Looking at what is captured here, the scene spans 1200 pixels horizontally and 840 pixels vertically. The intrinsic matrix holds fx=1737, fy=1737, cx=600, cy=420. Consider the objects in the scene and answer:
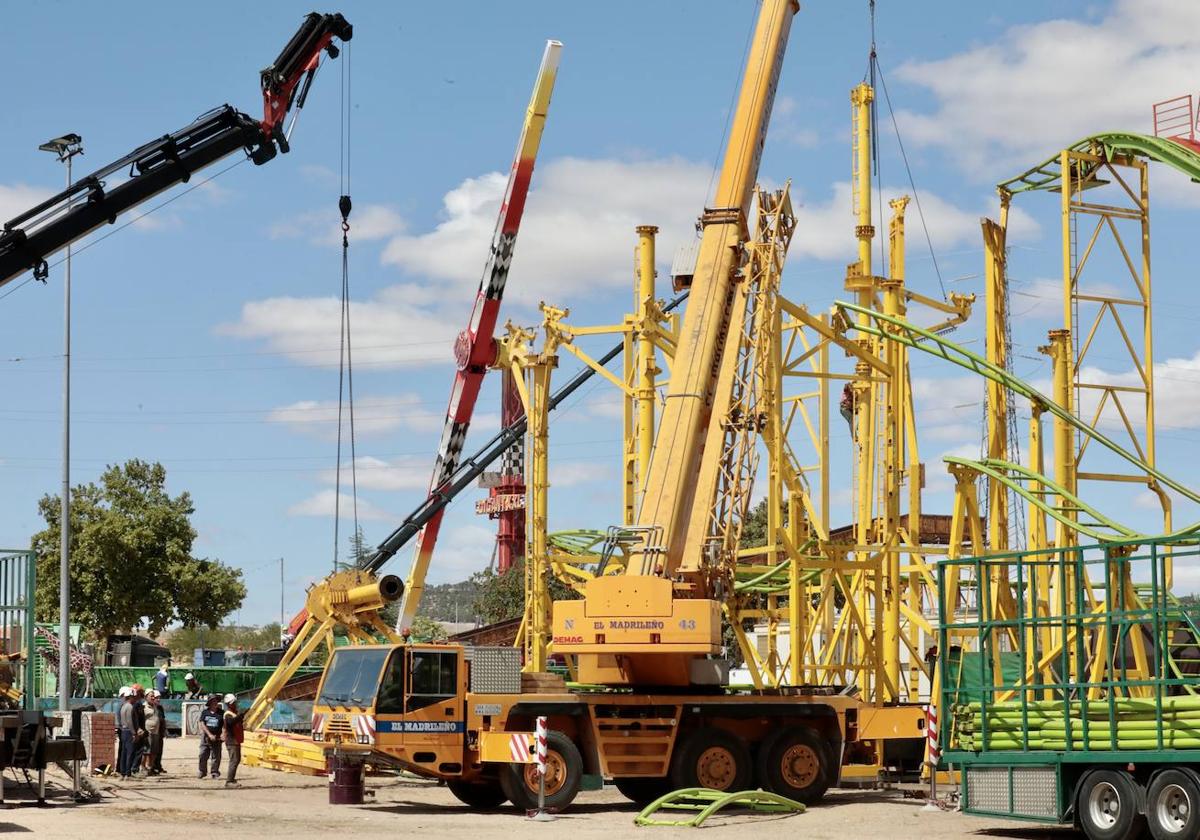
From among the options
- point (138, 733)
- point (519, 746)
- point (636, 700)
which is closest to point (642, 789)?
point (636, 700)

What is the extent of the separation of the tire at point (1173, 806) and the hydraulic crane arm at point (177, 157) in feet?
56.9

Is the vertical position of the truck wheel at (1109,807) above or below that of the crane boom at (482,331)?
below

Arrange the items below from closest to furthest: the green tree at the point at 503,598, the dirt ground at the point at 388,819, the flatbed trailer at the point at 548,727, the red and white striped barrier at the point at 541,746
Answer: the dirt ground at the point at 388,819 → the red and white striped barrier at the point at 541,746 → the flatbed trailer at the point at 548,727 → the green tree at the point at 503,598

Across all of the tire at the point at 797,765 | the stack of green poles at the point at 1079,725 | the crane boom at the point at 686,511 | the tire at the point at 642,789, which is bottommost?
the tire at the point at 642,789

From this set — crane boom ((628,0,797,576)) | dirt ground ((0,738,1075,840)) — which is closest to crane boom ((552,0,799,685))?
crane boom ((628,0,797,576))

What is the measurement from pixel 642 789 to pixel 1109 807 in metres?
8.65

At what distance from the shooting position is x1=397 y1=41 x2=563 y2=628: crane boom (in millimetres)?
42062

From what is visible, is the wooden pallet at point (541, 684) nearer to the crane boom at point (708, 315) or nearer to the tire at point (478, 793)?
the tire at point (478, 793)

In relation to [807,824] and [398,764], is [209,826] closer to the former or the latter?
[398,764]

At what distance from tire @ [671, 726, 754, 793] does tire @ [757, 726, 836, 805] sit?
0.30 meters

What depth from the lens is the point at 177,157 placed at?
27547 mm

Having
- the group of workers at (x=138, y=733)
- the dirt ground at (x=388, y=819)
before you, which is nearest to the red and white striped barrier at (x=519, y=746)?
the dirt ground at (x=388, y=819)

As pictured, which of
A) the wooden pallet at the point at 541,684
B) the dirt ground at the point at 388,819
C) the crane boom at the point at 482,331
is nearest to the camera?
the dirt ground at the point at 388,819

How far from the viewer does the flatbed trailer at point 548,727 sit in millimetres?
24125
